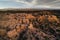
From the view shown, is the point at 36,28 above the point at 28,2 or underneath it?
underneath

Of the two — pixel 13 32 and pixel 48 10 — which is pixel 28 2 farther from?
pixel 13 32

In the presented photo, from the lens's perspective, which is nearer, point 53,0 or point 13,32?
point 13,32

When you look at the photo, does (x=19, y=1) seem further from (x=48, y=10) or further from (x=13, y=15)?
(x=48, y=10)

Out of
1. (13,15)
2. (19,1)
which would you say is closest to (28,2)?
(19,1)

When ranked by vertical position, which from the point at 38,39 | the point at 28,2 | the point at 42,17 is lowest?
the point at 38,39

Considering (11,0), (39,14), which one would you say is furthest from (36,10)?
(11,0)

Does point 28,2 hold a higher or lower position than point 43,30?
higher
